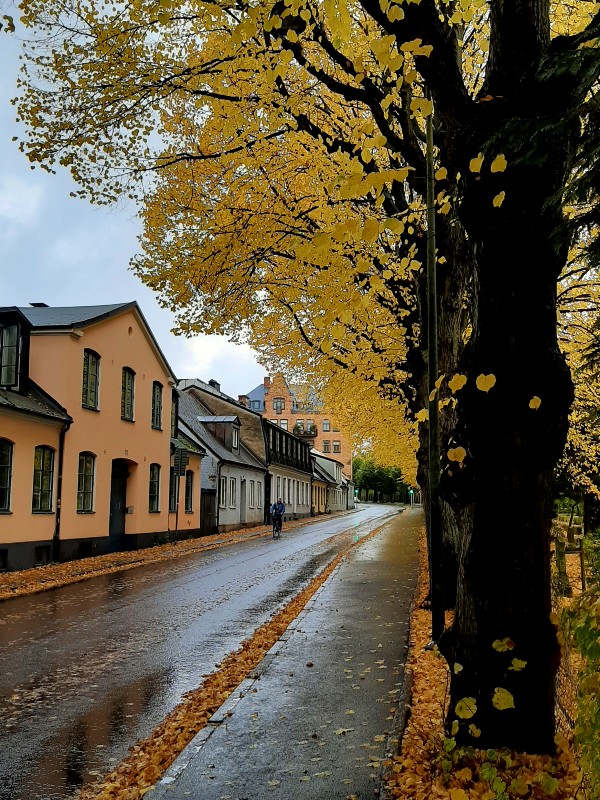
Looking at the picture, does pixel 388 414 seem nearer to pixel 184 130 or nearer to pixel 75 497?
pixel 75 497

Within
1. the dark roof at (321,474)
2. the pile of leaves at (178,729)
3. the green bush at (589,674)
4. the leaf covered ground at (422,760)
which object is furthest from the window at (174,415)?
the dark roof at (321,474)

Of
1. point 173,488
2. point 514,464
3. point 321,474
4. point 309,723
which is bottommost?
point 309,723

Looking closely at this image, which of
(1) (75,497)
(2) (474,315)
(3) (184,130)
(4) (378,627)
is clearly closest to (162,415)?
(1) (75,497)

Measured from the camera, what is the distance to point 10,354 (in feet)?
63.0

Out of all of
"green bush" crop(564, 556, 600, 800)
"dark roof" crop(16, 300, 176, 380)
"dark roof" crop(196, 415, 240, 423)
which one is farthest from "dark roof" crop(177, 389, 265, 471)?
"green bush" crop(564, 556, 600, 800)

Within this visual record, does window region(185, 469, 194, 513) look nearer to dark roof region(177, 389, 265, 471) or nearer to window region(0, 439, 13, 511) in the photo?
dark roof region(177, 389, 265, 471)

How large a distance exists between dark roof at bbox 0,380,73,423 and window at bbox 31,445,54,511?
95cm

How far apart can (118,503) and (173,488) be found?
4.99 m

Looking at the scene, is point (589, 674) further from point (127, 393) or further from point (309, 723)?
point (127, 393)

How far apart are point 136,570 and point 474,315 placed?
49.6 feet

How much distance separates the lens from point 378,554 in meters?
22.5

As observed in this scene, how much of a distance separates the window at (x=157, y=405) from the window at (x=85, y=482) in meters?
5.44

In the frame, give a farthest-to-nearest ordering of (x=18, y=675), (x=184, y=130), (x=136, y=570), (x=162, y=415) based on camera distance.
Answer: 1. (x=162, y=415)
2. (x=136, y=570)
3. (x=184, y=130)
4. (x=18, y=675)

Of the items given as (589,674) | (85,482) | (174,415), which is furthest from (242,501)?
(589,674)
